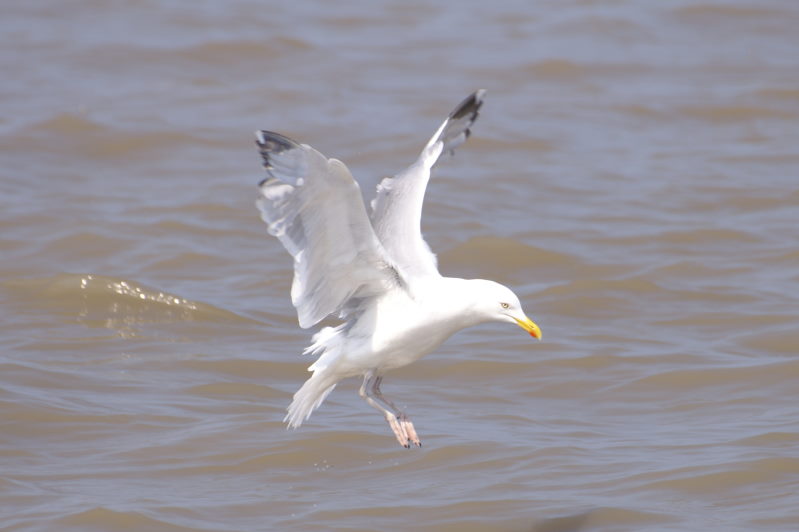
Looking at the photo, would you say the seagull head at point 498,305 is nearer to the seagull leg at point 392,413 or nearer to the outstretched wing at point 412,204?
the outstretched wing at point 412,204

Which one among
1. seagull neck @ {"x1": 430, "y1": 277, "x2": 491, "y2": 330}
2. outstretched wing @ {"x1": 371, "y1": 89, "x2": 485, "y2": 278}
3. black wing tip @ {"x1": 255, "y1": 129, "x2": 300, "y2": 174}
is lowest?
seagull neck @ {"x1": 430, "y1": 277, "x2": 491, "y2": 330}

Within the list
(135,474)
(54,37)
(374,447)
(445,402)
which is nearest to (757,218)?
(445,402)

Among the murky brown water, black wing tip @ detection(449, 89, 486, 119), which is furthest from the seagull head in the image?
black wing tip @ detection(449, 89, 486, 119)

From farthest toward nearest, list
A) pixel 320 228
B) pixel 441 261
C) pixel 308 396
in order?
1. pixel 441 261
2. pixel 308 396
3. pixel 320 228

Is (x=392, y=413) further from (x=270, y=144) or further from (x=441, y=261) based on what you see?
(x=441, y=261)

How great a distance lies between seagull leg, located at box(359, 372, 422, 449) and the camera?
22.7 feet

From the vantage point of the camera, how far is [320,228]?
21.0 ft

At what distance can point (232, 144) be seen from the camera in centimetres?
1416

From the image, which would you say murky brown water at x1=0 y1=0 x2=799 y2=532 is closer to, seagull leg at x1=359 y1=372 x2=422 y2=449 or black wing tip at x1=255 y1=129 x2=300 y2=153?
seagull leg at x1=359 y1=372 x2=422 y2=449

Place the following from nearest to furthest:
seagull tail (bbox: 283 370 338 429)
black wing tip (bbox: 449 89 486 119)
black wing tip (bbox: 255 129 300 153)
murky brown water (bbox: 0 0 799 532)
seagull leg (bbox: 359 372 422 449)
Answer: black wing tip (bbox: 255 129 300 153) < seagull leg (bbox: 359 372 422 449) < seagull tail (bbox: 283 370 338 429) < murky brown water (bbox: 0 0 799 532) < black wing tip (bbox: 449 89 486 119)

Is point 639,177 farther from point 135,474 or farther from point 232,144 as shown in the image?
point 135,474

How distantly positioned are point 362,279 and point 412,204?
2.47 feet

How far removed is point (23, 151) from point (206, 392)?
5.74 meters

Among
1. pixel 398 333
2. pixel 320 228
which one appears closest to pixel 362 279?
pixel 398 333
